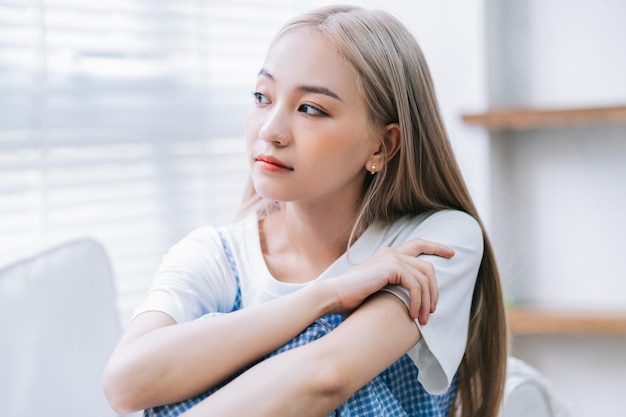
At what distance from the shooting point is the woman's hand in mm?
1293

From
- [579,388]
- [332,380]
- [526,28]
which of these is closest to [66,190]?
[332,380]

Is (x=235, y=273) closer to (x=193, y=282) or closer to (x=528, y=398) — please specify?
(x=193, y=282)

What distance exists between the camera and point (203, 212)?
2469 millimetres

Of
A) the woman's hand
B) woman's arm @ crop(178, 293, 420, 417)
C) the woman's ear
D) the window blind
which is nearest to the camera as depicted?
woman's arm @ crop(178, 293, 420, 417)

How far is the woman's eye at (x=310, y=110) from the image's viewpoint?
1408 mm

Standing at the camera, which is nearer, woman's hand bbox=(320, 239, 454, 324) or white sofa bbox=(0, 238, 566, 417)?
woman's hand bbox=(320, 239, 454, 324)

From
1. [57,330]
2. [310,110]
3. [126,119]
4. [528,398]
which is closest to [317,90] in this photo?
[310,110]

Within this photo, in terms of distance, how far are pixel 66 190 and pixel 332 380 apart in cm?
110

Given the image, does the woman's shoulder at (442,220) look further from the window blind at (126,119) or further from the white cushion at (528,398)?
the window blind at (126,119)

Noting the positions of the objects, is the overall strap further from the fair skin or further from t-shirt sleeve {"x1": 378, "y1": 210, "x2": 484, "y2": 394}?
t-shirt sleeve {"x1": 378, "y1": 210, "x2": 484, "y2": 394}

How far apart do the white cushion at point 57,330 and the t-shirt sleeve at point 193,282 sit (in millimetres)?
195

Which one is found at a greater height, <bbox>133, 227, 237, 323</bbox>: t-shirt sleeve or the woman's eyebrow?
the woman's eyebrow

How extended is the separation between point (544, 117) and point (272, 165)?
56.3 inches

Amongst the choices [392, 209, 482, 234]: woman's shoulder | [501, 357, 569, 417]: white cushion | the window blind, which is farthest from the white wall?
[392, 209, 482, 234]: woman's shoulder
